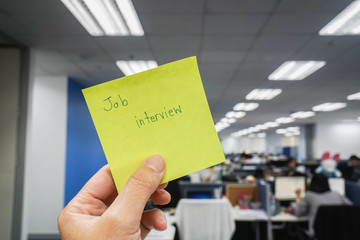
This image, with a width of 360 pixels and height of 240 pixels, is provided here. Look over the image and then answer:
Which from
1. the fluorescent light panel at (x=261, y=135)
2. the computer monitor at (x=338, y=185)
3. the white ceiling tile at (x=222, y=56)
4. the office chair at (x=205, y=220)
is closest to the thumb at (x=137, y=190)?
Answer: the office chair at (x=205, y=220)

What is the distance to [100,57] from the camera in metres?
3.25

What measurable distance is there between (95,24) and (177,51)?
1.01 m

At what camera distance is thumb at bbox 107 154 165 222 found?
1.33ft

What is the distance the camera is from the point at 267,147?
20.2m

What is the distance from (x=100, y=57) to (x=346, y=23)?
275cm

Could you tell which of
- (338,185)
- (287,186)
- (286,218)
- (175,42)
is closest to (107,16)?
(175,42)

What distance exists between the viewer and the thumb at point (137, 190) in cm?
40

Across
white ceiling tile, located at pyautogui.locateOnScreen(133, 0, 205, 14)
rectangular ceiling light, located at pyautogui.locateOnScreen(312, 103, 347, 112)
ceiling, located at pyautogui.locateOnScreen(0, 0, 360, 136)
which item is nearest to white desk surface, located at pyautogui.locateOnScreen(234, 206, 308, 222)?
ceiling, located at pyautogui.locateOnScreen(0, 0, 360, 136)

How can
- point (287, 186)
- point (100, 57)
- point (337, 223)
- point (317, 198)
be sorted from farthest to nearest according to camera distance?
point (287, 186), point (100, 57), point (317, 198), point (337, 223)

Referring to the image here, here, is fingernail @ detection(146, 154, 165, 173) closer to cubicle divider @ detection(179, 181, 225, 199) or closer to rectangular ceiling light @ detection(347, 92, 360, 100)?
cubicle divider @ detection(179, 181, 225, 199)

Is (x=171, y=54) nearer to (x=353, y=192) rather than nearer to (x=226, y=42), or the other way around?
(x=226, y=42)

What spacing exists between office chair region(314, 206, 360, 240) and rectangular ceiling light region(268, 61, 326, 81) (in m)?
2.04

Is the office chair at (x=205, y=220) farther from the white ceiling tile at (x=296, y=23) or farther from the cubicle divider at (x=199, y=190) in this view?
the white ceiling tile at (x=296, y=23)

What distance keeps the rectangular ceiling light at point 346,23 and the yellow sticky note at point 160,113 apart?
2.28m
